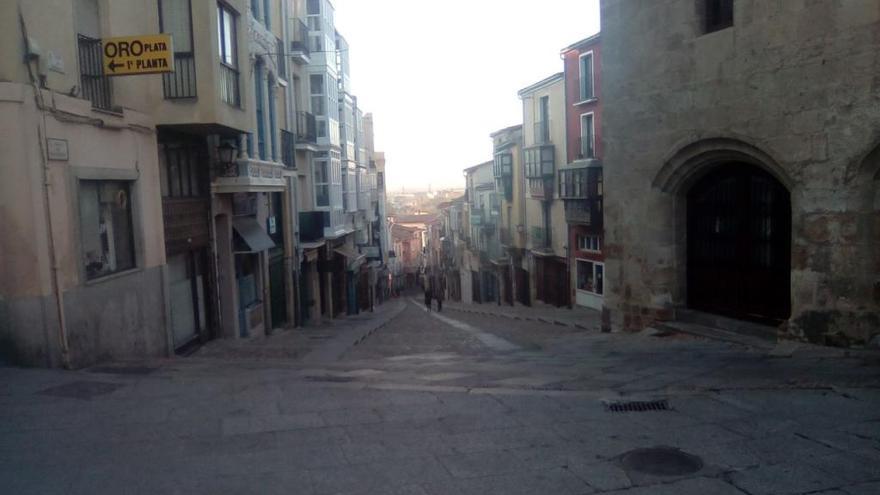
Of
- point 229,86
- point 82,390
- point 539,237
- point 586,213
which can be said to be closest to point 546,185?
point 539,237

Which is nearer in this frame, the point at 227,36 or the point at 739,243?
the point at 739,243

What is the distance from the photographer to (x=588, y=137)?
2767 cm

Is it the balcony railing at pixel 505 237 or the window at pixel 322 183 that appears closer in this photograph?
the window at pixel 322 183

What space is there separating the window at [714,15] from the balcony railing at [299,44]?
44.4 ft

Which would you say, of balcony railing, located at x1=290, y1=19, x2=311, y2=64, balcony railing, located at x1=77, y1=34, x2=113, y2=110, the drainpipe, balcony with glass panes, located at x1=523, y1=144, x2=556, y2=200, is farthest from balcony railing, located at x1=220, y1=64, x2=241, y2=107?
balcony with glass panes, located at x1=523, y1=144, x2=556, y2=200

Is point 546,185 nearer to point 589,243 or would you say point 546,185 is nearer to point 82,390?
point 589,243

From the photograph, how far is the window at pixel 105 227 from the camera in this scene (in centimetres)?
919

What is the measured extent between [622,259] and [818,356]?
431cm

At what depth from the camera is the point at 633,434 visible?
5.81 m

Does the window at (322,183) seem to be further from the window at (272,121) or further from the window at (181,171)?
the window at (181,171)

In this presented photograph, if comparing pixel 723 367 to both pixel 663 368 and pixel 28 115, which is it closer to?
pixel 663 368

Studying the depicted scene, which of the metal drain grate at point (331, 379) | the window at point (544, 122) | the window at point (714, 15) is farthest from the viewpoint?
the window at point (544, 122)

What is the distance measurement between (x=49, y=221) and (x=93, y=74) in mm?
2463

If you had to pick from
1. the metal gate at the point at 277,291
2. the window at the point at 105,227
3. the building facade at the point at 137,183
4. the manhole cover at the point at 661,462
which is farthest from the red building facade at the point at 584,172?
the manhole cover at the point at 661,462
